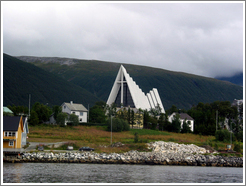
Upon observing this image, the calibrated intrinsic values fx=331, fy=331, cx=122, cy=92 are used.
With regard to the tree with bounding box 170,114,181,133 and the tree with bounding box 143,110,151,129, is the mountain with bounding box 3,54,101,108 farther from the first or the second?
the tree with bounding box 170,114,181,133

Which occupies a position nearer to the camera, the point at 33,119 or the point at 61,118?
the point at 33,119

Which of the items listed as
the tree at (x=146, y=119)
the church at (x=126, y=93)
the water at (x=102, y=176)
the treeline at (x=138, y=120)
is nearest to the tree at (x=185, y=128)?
the treeline at (x=138, y=120)

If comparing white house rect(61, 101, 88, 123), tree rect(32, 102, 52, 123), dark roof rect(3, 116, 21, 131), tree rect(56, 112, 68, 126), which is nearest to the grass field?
tree rect(56, 112, 68, 126)

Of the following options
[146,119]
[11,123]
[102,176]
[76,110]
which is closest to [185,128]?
[146,119]

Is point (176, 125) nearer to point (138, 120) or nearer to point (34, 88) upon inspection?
point (138, 120)

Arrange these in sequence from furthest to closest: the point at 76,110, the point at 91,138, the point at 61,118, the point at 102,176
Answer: the point at 76,110
the point at 61,118
the point at 91,138
the point at 102,176

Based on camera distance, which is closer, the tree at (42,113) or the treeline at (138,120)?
the treeline at (138,120)

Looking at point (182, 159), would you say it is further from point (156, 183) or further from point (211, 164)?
point (156, 183)

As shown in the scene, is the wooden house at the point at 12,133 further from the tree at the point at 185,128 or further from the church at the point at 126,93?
the church at the point at 126,93

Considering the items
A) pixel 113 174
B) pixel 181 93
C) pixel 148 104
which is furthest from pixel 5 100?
pixel 181 93
